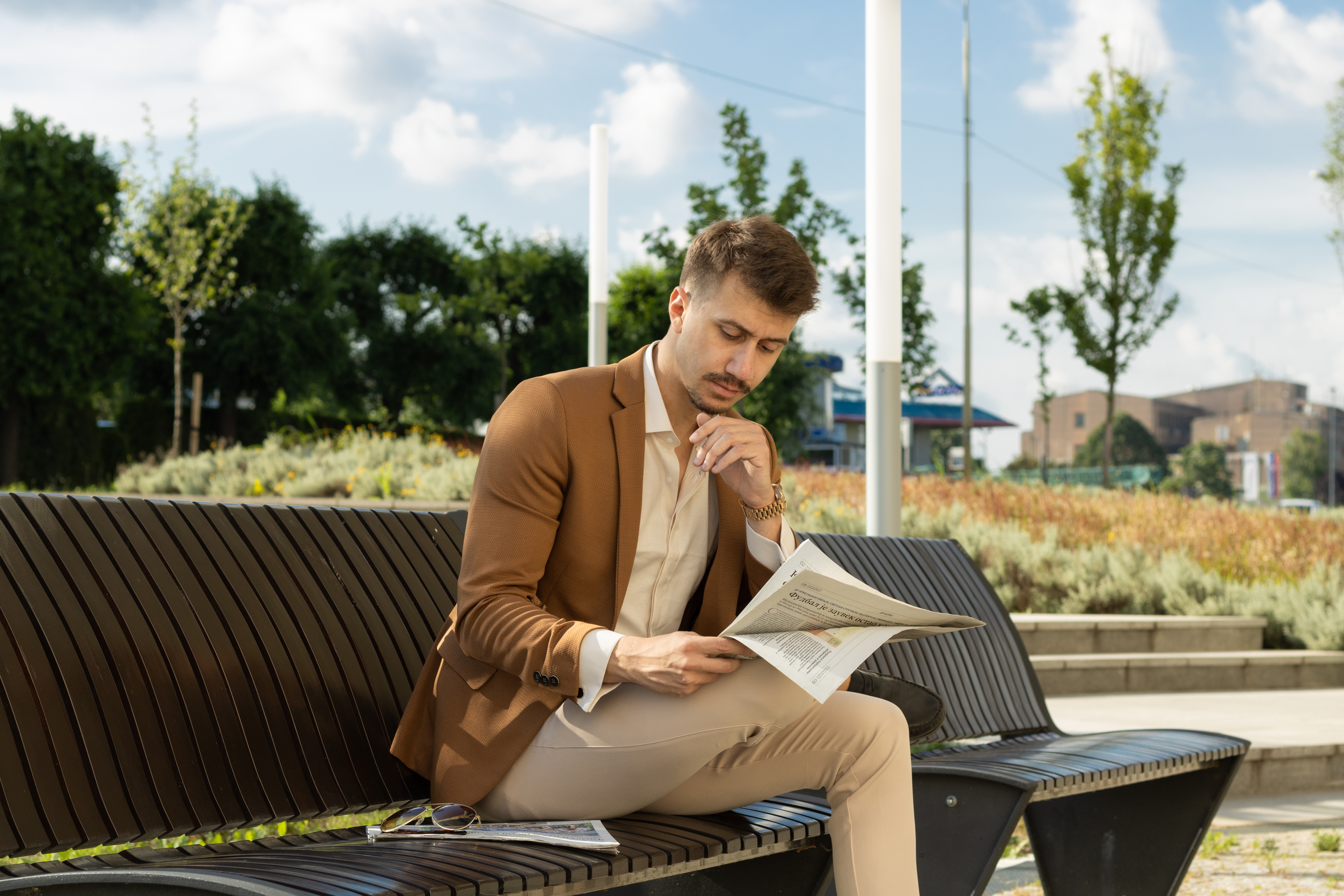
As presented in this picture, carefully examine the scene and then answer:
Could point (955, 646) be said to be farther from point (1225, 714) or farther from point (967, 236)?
point (967, 236)

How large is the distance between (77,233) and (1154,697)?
70.8ft

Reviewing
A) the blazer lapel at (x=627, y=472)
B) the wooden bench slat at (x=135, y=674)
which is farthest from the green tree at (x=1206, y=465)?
the wooden bench slat at (x=135, y=674)

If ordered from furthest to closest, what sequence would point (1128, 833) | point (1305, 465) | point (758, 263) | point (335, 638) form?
1. point (1305, 465)
2. point (1128, 833)
3. point (335, 638)
4. point (758, 263)

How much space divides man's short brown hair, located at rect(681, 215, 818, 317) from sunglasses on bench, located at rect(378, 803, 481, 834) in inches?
39.7

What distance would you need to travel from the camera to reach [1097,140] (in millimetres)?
18516

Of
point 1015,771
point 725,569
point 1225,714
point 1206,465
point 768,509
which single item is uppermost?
point 1206,465

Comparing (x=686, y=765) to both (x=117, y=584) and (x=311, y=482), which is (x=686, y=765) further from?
(x=311, y=482)

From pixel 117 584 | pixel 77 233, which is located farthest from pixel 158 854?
pixel 77 233

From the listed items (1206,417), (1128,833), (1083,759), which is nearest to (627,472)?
(1083,759)

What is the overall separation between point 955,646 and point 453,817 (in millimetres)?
2186

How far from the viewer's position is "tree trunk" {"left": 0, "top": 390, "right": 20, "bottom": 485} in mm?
22484

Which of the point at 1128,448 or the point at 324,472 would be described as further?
the point at 1128,448

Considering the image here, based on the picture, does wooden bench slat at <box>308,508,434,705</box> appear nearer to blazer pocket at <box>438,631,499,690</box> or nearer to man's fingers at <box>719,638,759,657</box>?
blazer pocket at <box>438,631,499,690</box>

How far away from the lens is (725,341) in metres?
2.27
